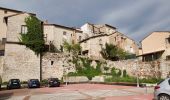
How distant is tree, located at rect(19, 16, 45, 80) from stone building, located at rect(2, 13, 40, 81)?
0.71 meters

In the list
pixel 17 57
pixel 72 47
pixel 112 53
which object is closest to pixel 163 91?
pixel 17 57

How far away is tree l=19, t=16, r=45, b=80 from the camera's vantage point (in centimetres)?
4739

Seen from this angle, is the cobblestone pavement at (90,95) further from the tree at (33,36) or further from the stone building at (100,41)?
the stone building at (100,41)

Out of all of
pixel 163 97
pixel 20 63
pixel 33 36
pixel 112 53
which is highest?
pixel 33 36

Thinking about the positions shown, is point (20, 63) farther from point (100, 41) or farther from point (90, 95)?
point (90, 95)

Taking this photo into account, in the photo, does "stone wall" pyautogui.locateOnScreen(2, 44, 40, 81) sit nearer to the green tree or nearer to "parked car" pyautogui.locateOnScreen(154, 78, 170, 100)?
the green tree

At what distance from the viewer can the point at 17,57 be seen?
4578 cm

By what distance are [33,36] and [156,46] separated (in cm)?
2498

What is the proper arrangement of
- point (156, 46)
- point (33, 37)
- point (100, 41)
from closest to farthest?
point (33, 37) < point (156, 46) < point (100, 41)

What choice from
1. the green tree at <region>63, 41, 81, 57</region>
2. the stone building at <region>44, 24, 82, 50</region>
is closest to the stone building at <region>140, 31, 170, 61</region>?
the green tree at <region>63, 41, 81, 57</region>

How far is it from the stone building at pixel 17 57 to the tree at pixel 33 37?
2.34ft

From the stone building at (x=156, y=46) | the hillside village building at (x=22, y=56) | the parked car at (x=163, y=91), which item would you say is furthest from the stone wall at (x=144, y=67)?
the parked car at (x=163, y=91)

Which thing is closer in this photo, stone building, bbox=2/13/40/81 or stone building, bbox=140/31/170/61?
stone building, bbox=2/13/40/81

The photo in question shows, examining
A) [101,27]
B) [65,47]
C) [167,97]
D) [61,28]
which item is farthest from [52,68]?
[167,97]
